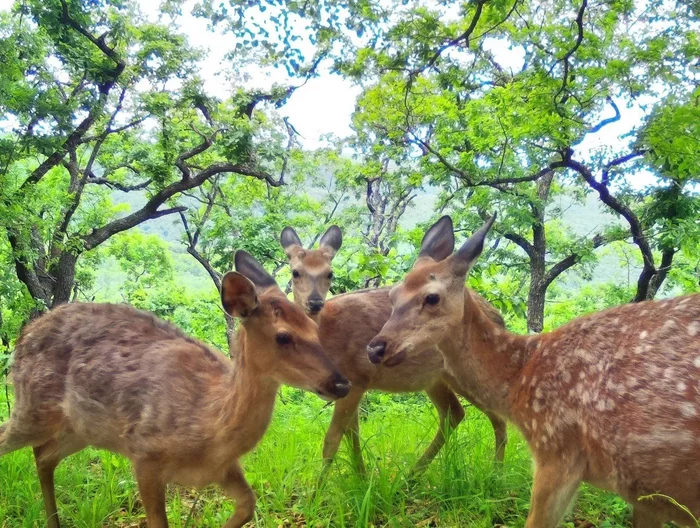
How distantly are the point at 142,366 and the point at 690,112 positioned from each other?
23.2 feet

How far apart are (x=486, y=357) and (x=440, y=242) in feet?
3.33

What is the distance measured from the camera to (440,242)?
15.3 feet

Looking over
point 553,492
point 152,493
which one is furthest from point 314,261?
point 553,492

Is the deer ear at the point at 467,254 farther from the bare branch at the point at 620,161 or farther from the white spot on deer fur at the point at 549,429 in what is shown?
the bare branch at the point at 620,161

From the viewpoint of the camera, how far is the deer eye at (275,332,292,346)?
3771 millimetres

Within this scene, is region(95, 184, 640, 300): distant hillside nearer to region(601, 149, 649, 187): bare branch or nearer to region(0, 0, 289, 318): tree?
region(0, 0, 289, 318): tree

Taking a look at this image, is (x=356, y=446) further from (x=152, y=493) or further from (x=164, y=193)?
(x=164, y=193)

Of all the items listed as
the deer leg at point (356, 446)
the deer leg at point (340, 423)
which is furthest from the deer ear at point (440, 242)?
the deer leg at point (356, 446)

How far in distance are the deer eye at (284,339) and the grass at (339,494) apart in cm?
104

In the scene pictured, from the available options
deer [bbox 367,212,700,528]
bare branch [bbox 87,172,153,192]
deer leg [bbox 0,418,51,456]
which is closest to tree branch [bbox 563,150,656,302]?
deer [bbox 367,212,700,528]

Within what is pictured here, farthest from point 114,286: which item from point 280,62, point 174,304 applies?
point 280,62

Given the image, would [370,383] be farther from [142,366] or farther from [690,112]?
[690,112]

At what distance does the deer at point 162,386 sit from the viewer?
3.82m

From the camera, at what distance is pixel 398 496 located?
14.2 feet
